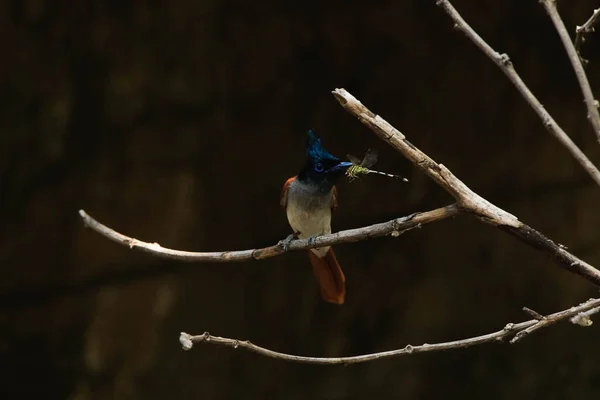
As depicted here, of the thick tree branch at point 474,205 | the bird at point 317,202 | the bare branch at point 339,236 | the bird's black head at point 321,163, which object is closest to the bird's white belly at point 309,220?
the bird at point 317,202

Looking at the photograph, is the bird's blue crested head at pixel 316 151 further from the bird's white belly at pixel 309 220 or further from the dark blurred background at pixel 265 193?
the dark blurred background at pixel 265 193

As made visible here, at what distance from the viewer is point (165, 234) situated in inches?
101

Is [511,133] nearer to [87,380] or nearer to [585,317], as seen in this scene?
[585,317]

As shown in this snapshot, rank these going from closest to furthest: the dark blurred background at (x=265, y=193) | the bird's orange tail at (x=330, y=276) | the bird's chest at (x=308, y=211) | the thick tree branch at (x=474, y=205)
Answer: the thick tree branch at (x=474, y=205), the bird's chest at (x=308, y=211), the bird's orange tail at (x=330, y=276), the dark blurred background at (x=265, y=193)

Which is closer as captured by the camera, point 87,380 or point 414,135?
point 87,380

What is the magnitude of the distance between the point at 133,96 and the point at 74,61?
0.77 feet

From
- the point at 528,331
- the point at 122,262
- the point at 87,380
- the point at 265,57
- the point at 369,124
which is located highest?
the point at 265,57

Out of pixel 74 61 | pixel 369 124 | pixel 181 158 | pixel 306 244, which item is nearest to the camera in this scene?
pixel 369 124

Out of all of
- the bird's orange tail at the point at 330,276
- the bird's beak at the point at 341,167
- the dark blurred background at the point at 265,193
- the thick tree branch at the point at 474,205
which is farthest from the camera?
the dark blurred background at the point at 265,193

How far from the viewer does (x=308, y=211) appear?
72.9 inches

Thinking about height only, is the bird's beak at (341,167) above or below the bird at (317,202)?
above

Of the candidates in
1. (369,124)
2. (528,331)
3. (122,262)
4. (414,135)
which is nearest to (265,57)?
(414,135)

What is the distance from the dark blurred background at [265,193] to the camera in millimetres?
2436

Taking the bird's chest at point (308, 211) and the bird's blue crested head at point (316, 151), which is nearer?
the bird's blue crested head at point (316, 151)
